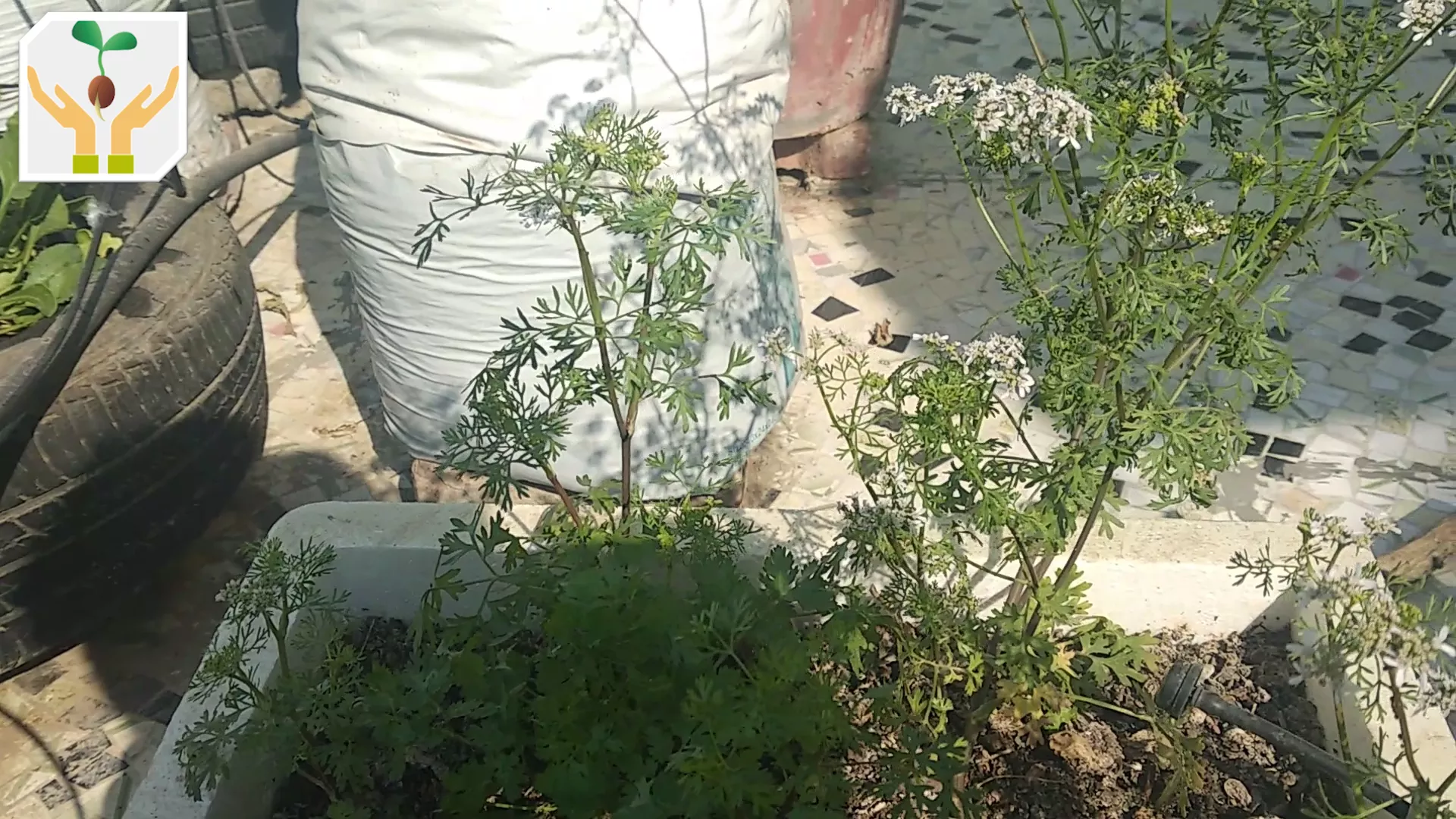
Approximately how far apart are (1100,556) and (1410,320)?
120 centimetres

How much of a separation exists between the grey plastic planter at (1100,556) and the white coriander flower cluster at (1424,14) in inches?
18.7

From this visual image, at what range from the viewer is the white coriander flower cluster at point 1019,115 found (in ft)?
2.44

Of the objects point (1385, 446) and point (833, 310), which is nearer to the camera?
point (1385, 446)

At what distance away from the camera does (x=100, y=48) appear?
150 cm

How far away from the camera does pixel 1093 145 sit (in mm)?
829

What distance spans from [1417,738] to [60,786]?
1406 millimetres

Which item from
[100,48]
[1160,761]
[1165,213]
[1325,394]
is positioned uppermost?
[1165,213]

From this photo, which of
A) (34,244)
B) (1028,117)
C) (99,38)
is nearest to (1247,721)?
(1028,117)

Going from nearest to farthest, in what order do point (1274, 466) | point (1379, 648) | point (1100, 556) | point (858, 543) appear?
1. point (1379, 648)
2. point (858, 543)
3. point (1100, 556)
4. point (1274, 466)

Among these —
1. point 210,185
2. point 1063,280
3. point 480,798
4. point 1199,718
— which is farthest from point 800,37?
point 480,798

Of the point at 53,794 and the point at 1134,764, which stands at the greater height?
the point at 1134,764

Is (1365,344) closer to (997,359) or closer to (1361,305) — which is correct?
(1361,305)

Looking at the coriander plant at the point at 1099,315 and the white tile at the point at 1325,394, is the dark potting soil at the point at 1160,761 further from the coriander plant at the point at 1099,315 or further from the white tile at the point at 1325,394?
the white tile at the point at 1325,394

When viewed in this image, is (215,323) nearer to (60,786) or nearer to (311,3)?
(311,3)
